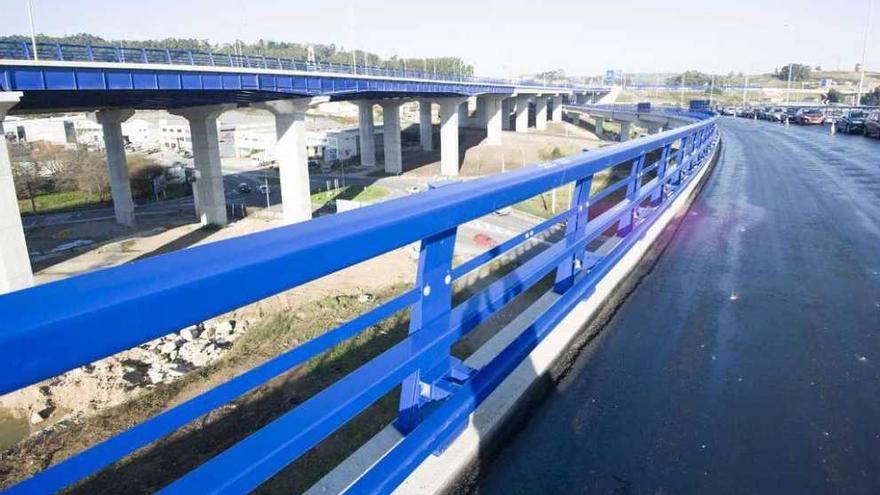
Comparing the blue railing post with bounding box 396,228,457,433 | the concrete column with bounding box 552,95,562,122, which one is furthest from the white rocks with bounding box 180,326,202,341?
the concrete column with bounding box 552,95,562,122

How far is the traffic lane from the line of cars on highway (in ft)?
93.4

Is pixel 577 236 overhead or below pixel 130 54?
below

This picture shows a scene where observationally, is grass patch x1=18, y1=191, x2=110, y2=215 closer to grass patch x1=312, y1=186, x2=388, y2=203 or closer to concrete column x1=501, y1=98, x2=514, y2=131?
grass patch x1=312, y1=186, x2=388, y2=203

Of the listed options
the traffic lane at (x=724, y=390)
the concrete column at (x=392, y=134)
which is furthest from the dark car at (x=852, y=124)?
the concrete column at (x=392, y=134)

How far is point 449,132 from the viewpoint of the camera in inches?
2254

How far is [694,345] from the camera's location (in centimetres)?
335

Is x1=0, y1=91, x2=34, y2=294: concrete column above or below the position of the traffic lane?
below

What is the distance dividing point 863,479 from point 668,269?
9.30ft

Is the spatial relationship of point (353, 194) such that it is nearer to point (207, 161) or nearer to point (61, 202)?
point (207, 161)

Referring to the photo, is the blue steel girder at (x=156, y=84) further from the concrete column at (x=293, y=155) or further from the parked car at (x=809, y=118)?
the parked car at (x=809, y=118)

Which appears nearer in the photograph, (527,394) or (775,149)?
(527,394)

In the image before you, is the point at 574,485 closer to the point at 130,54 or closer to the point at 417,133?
the point at 130,54

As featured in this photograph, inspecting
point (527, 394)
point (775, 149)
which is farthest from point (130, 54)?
point (527, 394)

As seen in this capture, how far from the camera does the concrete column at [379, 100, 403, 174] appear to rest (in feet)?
186
